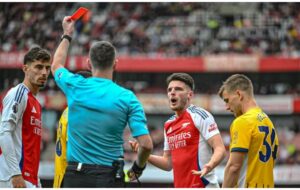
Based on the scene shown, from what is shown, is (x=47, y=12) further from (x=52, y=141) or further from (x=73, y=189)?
(x=73, y=189)

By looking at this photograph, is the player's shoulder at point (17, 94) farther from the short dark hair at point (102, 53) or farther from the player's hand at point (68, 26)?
the short dark hair at point (102, 53)

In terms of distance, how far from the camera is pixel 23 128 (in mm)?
6871

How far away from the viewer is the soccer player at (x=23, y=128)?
6.50m

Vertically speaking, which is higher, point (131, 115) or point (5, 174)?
point (131, 115)

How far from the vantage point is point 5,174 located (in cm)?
674

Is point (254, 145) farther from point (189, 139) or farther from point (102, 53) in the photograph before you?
point (102, 53)

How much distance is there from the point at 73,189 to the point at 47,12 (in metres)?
22.4

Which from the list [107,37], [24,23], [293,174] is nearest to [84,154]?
[293,174]

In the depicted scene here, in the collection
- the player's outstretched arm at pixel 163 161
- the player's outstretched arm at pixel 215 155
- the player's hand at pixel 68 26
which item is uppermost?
the player's hand at pixel 68 26

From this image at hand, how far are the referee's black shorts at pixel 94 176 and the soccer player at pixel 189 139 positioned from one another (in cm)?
163

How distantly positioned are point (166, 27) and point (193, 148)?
61.2 feet

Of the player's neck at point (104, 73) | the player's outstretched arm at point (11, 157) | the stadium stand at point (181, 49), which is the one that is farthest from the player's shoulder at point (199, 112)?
the stadium stand at point (181, 49)

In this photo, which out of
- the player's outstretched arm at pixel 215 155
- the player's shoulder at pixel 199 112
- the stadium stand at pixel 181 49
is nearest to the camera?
the player's outstretched arm at pixel 215 155

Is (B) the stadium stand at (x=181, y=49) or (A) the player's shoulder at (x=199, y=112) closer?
(A) the player's shoulder at (x=199, y=112)
